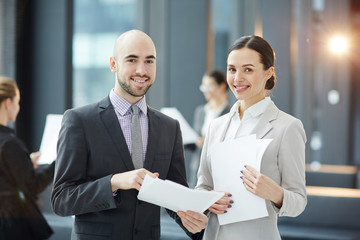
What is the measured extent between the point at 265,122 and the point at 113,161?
1.82ft

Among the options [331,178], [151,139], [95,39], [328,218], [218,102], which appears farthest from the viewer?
[331,178]

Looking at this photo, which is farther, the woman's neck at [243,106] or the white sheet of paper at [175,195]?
the woman's neck at [243,106]

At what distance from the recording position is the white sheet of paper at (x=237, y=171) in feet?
5.06

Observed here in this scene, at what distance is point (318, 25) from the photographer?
7.40 metres

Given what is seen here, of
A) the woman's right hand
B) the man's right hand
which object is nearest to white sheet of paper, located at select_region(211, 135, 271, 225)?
the woman's right hand

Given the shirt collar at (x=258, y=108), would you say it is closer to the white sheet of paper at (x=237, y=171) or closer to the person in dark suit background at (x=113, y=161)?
the white sheet of paper at (x=237, y=171)

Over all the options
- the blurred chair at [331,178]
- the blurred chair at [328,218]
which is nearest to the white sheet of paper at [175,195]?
the blurred chair at [328,218]

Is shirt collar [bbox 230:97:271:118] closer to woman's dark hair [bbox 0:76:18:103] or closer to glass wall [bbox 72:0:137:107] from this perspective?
woman's dark hair [bbox 0:76:18:103]

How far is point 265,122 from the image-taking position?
5.43ft

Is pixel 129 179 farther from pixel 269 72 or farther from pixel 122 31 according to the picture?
pixel 122 31

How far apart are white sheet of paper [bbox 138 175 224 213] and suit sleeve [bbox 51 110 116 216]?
0.14m

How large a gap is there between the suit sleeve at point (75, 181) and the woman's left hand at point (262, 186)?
1.51ft

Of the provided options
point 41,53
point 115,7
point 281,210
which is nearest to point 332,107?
point 115,7

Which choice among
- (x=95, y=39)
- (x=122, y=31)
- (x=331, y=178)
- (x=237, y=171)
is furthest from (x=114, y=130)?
(x=331, y=178)
